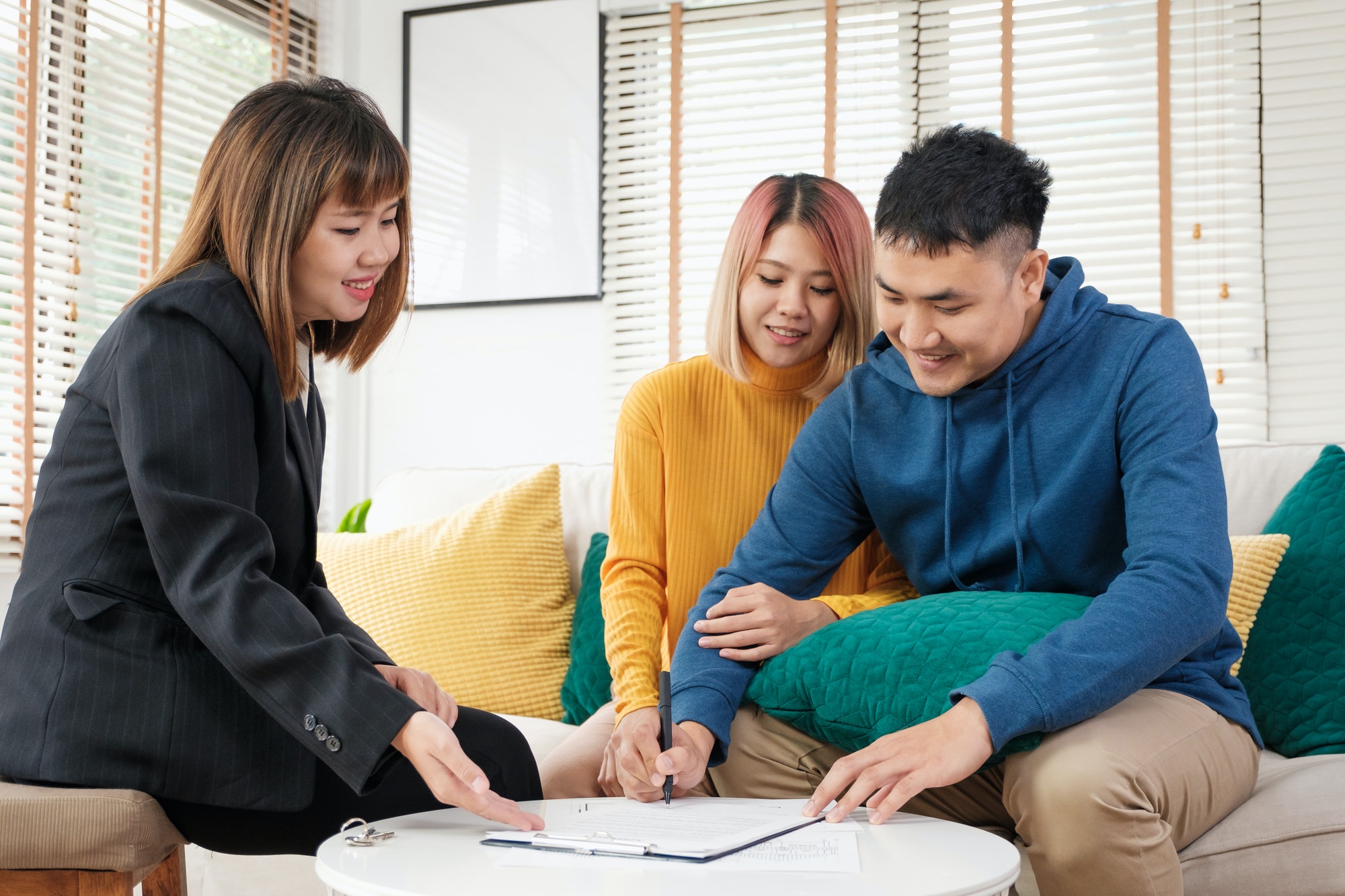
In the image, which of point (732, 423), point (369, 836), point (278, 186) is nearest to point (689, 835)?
point (369, 836)

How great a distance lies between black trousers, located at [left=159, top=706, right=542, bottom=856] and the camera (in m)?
1.18

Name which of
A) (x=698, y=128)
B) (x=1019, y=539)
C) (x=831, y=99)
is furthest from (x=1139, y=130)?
(x=1019, y=539)

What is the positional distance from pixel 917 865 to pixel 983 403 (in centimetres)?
72

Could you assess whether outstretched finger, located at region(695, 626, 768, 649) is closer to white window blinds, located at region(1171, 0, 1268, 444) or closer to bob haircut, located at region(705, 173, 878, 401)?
bob haircut, located at region(705, 173, 878, 401)

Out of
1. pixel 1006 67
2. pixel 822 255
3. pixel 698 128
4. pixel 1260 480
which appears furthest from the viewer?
pixel 698 128

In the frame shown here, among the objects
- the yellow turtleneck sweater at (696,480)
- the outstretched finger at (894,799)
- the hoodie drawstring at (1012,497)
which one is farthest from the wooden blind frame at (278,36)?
the outstretched finger at (894,799)

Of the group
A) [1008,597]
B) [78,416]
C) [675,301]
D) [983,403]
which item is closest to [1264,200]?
[675,301]

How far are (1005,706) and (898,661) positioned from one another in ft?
0.54

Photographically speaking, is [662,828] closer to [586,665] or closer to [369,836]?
[369,836]

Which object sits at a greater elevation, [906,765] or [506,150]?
[506,150]

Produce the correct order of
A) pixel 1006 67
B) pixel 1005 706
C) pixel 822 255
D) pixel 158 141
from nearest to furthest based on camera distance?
pixel 1005 706, pixel 822 255, pixel 158 141, pixel 1006 67

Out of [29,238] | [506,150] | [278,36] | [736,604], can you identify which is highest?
[278,36]

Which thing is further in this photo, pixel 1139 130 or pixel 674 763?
pixel 1139 130

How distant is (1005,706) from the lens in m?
1.07
